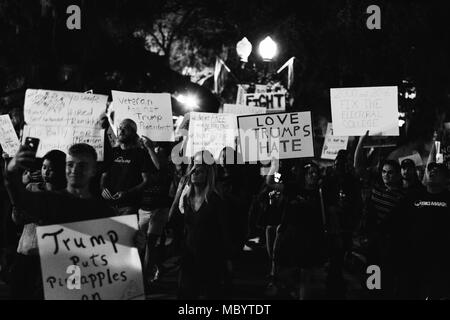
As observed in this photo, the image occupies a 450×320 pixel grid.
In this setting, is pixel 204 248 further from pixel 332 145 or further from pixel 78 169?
pixel 332 145

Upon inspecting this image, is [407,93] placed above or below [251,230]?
above

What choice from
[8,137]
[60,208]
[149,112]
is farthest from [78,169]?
[149,112]

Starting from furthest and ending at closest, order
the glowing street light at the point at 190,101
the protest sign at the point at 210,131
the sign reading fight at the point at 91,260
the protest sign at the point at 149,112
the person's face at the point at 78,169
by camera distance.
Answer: the glowing street light at the point at 190,101, the protest sign at the point at 210,131, the protest sign at the point at 149,112, the person's face at the point at 78,169, the sign reading fight at the point at 91,260

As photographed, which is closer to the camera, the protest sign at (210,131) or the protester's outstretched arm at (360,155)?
the protester's outstretched arm at (360,155)

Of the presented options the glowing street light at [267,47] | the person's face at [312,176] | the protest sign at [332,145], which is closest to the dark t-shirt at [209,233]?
the person's face at [312,176]

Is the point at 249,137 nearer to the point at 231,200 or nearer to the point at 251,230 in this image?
the point at 231,200

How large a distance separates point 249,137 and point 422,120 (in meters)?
11.3

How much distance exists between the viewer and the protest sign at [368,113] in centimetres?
833

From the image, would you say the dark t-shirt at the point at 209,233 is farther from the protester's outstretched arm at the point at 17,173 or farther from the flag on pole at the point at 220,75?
the flag on pole at the point at 220,75

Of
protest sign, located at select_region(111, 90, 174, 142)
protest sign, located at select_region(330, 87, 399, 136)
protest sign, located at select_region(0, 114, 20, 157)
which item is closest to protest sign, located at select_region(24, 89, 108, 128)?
protest sign, located at select_region(0, 114, 20, 157)

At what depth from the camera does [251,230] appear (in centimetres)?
1086

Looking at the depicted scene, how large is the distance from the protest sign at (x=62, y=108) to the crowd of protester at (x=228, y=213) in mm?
572

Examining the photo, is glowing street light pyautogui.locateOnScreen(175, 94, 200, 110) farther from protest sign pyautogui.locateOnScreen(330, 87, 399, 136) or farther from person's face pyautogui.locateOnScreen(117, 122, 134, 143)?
protest sign pyautogui.locateOnScreen(330, 87, 399, 136)

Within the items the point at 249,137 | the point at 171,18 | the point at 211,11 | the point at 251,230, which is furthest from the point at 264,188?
the point at 171,18
